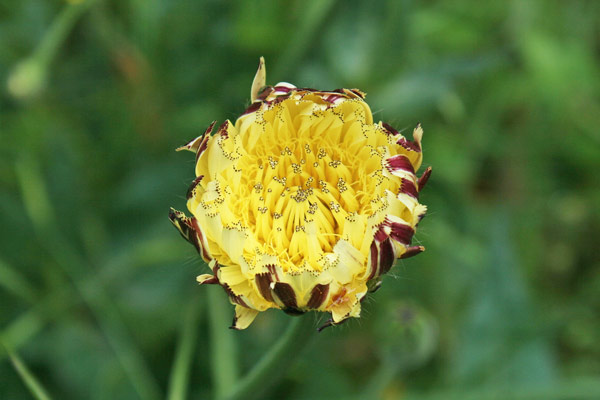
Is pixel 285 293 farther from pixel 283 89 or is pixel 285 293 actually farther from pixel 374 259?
pixel 283 89

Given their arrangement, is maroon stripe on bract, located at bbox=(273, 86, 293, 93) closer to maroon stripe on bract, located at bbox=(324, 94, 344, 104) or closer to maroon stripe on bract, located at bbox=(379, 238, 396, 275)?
maroon stripe on bract, located at bbox=(324, 94, 344, 104)

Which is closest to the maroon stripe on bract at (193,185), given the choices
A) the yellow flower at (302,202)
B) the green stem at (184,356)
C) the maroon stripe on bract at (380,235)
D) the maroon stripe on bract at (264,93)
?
the yellow flower at (302,202)

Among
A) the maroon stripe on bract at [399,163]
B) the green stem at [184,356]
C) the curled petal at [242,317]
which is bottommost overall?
the green stem at [184,356]

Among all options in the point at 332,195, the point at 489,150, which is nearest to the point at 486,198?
the point at 489,150

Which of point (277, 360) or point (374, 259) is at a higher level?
point (374, 259)

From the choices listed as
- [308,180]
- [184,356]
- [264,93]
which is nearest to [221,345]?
[184,356]

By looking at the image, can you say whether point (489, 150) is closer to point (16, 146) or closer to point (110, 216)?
point (110, 216)

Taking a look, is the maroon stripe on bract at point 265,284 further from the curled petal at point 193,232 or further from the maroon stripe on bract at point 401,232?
the maroon stripe on bract at point 401,232
